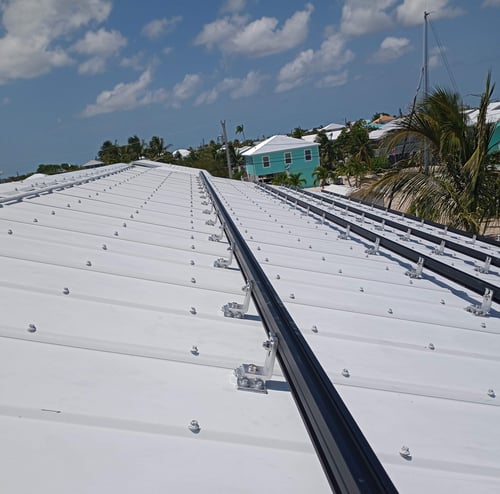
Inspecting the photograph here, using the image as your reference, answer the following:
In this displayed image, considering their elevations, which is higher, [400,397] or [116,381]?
[116,381]

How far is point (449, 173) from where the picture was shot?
338 inches

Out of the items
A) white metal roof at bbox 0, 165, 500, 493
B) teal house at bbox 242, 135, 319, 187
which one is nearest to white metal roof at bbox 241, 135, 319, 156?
teal house at bbox 242, 135, 319, 187

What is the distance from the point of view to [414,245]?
611cm

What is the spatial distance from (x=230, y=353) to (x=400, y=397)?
80 cm

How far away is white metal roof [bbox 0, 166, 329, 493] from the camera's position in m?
1.40

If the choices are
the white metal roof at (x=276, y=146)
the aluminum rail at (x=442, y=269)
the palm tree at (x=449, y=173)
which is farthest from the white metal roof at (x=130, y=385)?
the white metal roof at (x=276, y=146)

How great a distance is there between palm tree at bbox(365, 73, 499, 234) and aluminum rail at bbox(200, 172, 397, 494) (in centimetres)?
655

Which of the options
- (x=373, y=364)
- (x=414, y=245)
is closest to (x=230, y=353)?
(x=373, y=364)

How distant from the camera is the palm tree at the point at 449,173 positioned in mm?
8094

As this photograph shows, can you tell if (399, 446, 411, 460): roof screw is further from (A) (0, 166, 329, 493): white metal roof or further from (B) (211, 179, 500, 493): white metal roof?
(A) (0, 166, 329, 493): white metal roof

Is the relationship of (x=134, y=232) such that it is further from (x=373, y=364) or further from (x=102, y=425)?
(x=102, y=425)

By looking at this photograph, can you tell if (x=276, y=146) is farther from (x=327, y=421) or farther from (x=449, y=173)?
(x=327, y=421)

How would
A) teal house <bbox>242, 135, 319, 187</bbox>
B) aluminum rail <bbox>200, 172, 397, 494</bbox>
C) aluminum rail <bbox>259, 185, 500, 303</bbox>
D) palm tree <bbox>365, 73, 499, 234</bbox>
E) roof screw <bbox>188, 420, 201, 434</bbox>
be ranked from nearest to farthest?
aluminum rail <bbox>200, 172, 397, 494</bbox>, roof screw <bbox>188, 420, 201, 434</bbox>, aluminum rail <bbox>259, 185, 500, 303</bbox>, palm tree <bbox>365, 73, 499, 234</bbox>, teal house <bbox>242, 135, 319, 187</bbox>

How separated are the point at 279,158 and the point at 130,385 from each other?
4689 centimetres
